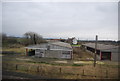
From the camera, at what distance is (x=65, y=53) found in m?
20.4

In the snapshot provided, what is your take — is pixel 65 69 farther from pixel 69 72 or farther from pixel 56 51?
pixel 56 51

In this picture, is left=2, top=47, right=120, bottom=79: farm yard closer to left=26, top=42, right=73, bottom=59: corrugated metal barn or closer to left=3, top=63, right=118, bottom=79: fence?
left=3, top=63, right=118, bottom=79: fence

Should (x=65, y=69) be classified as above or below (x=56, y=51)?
below

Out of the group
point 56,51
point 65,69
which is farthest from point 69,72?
point 56,51

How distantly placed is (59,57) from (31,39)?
978 inches

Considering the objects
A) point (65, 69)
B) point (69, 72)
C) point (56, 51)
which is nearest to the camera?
point (69, 72)

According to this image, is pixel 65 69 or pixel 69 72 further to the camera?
pixel 65 69

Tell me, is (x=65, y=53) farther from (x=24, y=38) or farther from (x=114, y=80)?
(x=24, y=38)

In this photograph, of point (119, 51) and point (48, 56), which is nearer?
point (119, 51)

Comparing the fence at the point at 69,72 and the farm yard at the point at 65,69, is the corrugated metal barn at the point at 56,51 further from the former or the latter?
the fence at the point at 69,72

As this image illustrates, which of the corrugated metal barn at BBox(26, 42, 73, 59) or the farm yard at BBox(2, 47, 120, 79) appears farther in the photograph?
the corrugated metal barn at BBox(26, 42, 73, 59)

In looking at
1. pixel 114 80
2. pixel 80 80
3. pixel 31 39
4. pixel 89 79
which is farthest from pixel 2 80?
pixel 31 39

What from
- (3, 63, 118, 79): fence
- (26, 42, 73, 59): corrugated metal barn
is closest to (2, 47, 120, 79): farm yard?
(3, 63, 118, 79): fence

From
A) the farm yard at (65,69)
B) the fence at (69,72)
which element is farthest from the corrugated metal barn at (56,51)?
the fence at (69,72)
